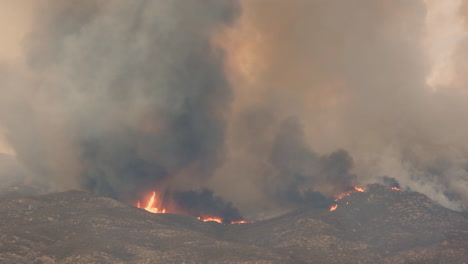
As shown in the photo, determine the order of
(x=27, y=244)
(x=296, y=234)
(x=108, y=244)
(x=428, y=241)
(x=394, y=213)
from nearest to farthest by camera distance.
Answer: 1. (x=27, y=244)
2. (x=108, y=244)
3. (x=428, y=241)
4. (x=296, y=234)
5. (x=394, y=213)

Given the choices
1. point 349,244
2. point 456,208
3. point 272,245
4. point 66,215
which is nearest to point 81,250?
point 66,215

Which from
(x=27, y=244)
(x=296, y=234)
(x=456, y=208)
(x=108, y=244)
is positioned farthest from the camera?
(x=456, y=208)

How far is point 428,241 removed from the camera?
470ft

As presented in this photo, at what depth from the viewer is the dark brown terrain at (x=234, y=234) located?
12481cm

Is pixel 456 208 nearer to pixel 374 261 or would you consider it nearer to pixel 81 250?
pixel 374 261

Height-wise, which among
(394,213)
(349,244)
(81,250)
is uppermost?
(394,213)

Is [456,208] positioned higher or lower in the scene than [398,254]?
higher

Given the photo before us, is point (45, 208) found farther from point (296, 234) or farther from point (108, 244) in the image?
point (296, 234)

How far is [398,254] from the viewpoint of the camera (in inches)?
5246

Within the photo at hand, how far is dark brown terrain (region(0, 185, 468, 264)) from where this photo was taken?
124812 millimetres

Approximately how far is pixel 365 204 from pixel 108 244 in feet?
313

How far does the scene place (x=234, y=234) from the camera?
172m

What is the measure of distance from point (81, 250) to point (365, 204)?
10324 centimetres

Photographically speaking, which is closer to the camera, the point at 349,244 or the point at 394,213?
the point at 349,244
